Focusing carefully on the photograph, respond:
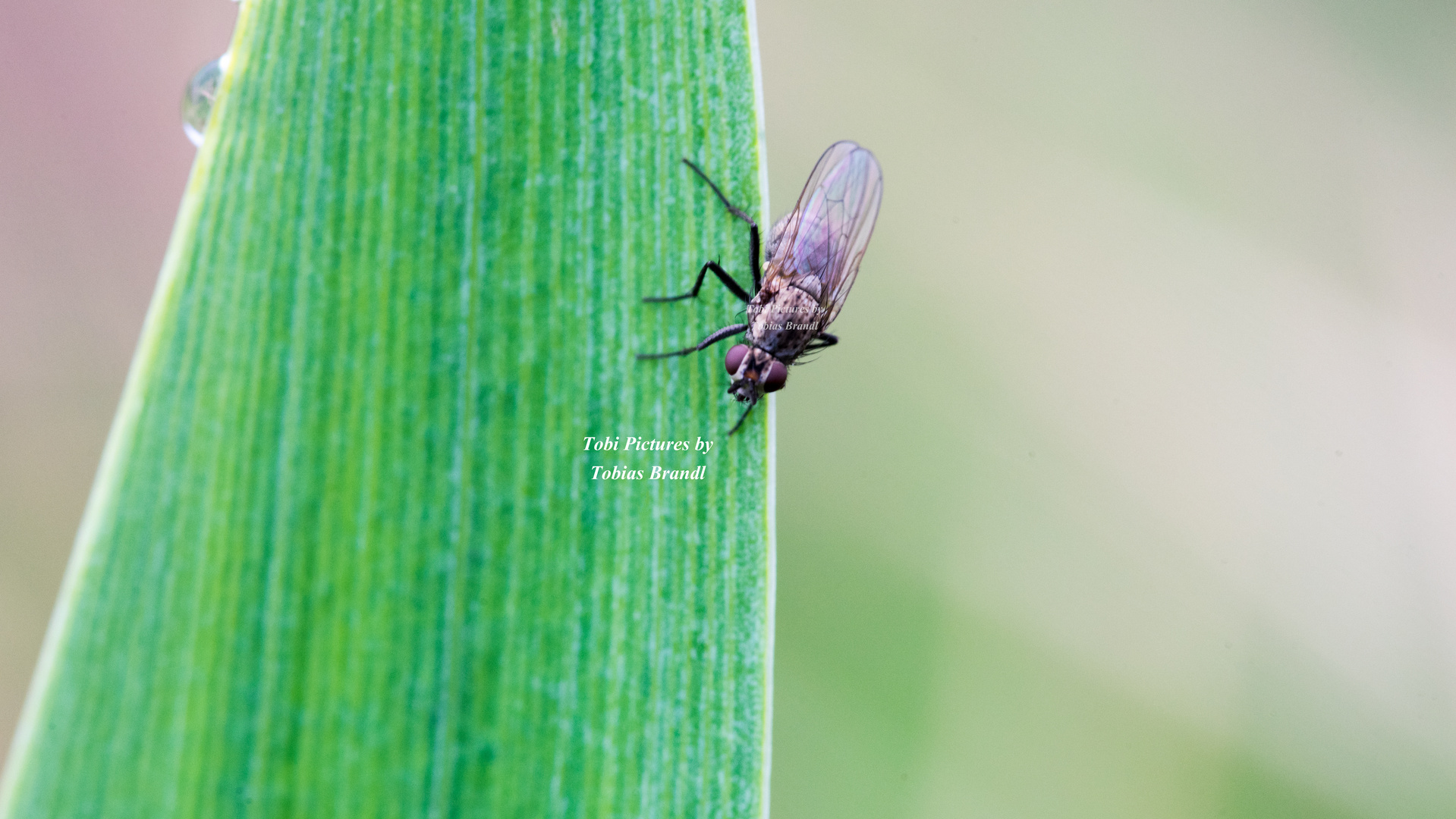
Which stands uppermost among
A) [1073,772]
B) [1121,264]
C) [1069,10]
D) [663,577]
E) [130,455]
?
[1069,10]

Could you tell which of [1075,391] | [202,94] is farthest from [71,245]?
[1075,391]

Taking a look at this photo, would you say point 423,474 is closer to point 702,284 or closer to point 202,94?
point 702,284

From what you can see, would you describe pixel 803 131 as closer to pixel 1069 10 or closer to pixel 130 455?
pixel 1069 10

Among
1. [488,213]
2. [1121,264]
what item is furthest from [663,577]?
[1121,264]

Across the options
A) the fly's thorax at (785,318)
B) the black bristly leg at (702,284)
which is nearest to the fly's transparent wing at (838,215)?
the fly's thorax at (785,318)

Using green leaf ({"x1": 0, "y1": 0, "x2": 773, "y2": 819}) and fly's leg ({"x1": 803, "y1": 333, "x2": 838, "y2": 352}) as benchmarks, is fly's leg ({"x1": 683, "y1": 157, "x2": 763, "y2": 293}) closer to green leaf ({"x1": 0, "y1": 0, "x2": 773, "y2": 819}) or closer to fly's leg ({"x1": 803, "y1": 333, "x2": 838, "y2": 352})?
green leaf ({"x1": 0, "y1": 0, "x2": 773, "y2": 819})

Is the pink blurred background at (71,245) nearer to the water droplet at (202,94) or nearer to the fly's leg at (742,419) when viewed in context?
the water droplet at (202,94)
